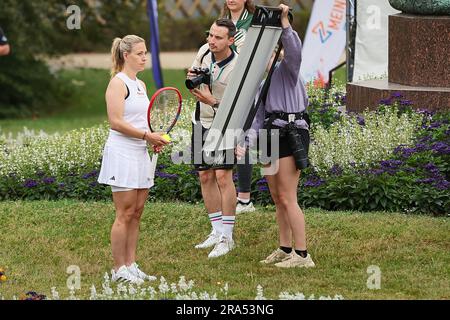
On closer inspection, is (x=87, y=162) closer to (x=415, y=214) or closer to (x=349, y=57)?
(x=415, y=214)

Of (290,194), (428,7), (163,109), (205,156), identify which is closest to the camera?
(163,109)

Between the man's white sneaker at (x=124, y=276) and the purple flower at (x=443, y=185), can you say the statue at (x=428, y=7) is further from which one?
the man's white sneaker at (x=124, y=276)

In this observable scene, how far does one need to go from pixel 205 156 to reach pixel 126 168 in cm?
97

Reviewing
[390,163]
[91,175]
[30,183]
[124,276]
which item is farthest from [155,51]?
[124,276]

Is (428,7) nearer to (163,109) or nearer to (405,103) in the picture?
(405,103)

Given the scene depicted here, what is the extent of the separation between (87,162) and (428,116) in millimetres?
3030

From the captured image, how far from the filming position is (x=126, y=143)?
6891 mm

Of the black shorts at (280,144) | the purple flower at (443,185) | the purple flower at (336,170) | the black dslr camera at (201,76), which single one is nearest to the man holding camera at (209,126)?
the black dslr camera at (201,76)

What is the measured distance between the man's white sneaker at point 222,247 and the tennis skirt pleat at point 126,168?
945 millimetres

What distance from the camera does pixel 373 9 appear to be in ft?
42.4

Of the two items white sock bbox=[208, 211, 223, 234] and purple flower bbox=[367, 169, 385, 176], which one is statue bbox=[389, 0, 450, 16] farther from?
white sock bbox=[208, 211, 223, 234]

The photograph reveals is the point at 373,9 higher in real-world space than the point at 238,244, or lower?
higher

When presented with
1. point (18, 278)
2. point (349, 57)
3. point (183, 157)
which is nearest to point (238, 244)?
point (183, 157)

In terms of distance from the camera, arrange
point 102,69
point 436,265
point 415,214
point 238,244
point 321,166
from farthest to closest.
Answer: point 102,69 < point 321,166 < point 415,214 < point 238,244 < point 436,265
